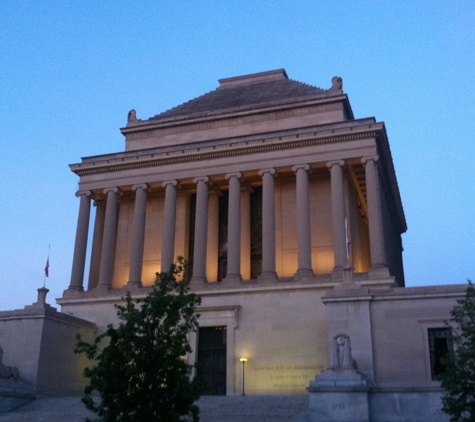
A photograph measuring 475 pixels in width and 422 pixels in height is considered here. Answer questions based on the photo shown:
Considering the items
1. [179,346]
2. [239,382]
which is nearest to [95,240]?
[239,382]

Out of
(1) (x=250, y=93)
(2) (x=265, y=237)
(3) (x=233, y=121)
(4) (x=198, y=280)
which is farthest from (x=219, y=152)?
(1) (x=250, y=93)

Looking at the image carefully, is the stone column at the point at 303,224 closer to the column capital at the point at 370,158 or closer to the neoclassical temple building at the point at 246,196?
the neoclassical temple building at the point at 246,196

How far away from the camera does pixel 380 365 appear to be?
27.8 meters

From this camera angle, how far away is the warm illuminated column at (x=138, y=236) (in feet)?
135

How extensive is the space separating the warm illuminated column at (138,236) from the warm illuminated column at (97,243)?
3804 mm

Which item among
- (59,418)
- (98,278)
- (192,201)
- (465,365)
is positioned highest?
(192,201)

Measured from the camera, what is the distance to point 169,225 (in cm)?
4138

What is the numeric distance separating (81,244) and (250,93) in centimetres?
1872

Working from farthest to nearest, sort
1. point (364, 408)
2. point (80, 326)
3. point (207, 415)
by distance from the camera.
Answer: point (80, 326) < point (207, 415) < point (364, 408)

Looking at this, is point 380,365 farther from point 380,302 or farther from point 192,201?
point 192,201

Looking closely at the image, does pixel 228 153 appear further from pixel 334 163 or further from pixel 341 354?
pixel 341 354

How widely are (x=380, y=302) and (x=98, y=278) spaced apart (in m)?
22.4

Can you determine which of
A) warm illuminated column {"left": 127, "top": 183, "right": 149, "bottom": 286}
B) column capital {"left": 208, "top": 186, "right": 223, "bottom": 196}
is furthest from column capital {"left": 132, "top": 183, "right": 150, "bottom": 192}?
column capital {"left": 208, "top": 186, "right": 223, "bottom": 196}

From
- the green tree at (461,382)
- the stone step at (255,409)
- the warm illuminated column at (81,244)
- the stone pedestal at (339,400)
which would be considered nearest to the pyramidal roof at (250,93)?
the warm illuminated column at (81,244)
